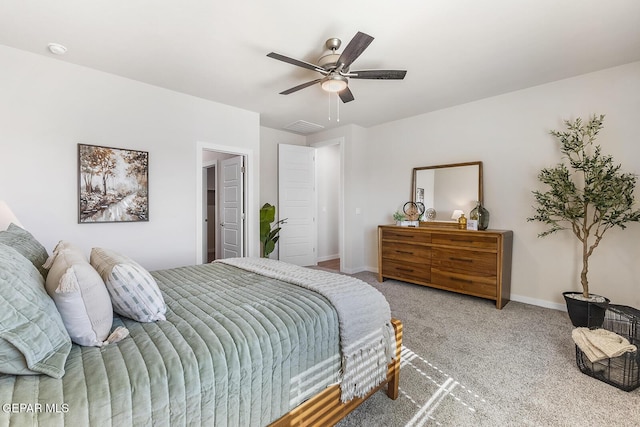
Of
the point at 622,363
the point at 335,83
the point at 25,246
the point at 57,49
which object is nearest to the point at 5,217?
the point at 25,246

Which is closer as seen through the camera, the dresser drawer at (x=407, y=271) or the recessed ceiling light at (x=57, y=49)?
the recessed ceiling light at (x=57, y=49)

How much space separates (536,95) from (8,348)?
180 inches

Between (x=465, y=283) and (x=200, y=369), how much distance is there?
11.0ft

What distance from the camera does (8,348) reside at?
79cm

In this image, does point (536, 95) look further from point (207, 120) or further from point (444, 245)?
point (207, 120)

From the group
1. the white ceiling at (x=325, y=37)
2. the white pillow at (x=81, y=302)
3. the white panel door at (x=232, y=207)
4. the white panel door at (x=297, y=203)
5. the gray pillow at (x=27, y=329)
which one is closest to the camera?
the gray pillow at (x=27, y=329)

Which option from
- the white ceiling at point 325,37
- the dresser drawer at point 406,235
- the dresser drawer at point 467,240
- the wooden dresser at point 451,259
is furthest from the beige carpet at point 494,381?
the white ceiling at point 325,37

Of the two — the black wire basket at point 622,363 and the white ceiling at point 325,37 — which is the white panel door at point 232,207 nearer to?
the white ceiling at point 325,37

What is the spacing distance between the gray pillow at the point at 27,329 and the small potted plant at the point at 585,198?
144 inches

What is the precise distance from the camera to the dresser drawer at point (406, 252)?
3.86 m

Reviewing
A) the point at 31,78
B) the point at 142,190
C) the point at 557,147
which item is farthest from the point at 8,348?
the point at 557,147

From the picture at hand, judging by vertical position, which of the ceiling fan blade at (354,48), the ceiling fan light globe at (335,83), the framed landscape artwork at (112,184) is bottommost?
the framed landscape artwork at (112,184)

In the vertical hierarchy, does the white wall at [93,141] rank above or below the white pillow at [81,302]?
above

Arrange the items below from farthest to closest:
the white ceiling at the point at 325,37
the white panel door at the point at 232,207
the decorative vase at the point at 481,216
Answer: the white panel door at the point at 232,207, the decorative vase at the point at 481,216, the white ceiling at the point at 325,37
